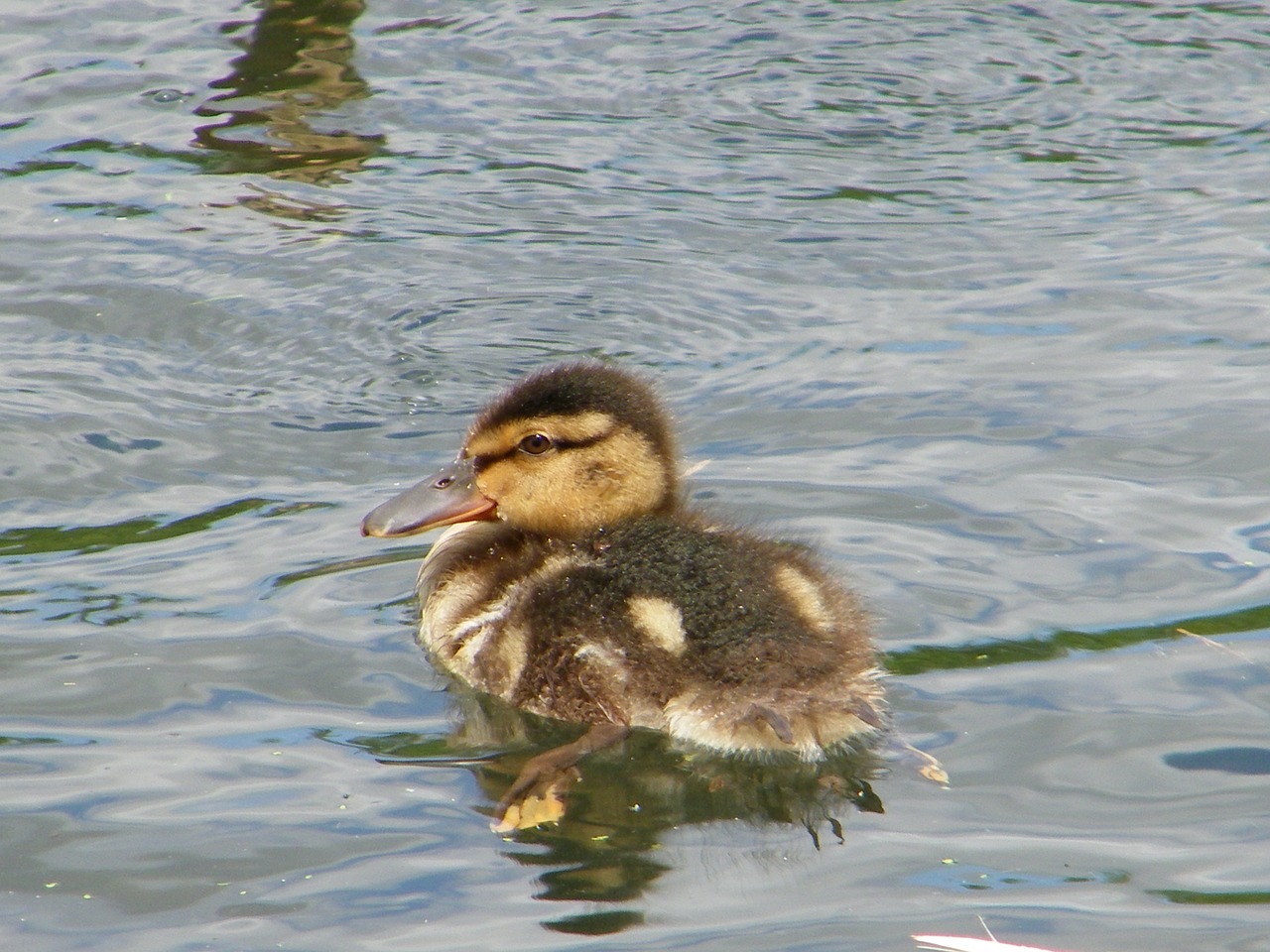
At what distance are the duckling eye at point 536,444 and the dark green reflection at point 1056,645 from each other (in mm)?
933

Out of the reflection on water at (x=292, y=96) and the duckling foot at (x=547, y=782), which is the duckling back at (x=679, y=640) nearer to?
the duckling foot at (x=547, y=782)

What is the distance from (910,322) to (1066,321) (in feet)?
1.70

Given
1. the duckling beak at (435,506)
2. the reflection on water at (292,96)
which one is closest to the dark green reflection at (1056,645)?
the duckling beak at (435,506)

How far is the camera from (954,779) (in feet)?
11.7

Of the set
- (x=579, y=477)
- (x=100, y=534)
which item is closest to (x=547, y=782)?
(x=579, y=477)

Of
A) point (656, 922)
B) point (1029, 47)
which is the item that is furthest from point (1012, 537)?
point (1029, 47)

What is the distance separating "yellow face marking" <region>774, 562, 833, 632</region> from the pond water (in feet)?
0.92

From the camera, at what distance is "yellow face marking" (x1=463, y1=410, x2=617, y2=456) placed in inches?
164

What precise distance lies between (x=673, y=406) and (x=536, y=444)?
1.28m

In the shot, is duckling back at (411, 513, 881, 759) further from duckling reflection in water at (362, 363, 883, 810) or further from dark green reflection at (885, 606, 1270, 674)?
dark green reflection at (885, 606, 1270, 674)

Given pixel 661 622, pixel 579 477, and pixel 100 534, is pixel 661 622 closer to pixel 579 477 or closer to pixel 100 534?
pixel 579 477

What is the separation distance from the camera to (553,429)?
4.18 meters

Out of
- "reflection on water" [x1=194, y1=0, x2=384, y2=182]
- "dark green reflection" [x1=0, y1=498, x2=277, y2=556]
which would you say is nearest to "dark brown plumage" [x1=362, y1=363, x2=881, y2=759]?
"dark green reflection" [x1=0, y1=498, x2=277, y2=556]

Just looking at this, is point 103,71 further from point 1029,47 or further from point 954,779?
point 954,779
